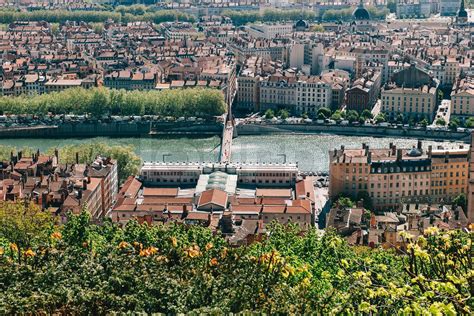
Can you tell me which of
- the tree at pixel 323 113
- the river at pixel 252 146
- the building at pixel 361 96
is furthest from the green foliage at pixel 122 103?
the building at pixel 361 96

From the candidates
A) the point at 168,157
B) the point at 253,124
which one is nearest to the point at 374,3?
the point at 253,124

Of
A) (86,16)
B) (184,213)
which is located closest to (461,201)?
(184,213)

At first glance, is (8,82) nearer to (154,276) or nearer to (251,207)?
(251,207)

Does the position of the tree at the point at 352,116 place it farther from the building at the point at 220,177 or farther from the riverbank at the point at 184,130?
the building at the point at 220,177

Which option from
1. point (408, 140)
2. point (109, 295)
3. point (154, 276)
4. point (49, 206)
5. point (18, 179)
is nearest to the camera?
point (109, 295)

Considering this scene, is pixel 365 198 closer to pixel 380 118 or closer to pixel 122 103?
pixel 380 118

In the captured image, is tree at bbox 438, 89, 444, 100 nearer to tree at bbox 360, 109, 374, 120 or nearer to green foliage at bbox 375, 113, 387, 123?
tree at bbox 360, 109, 374, 120

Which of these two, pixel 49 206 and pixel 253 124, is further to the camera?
pixel 253 124
